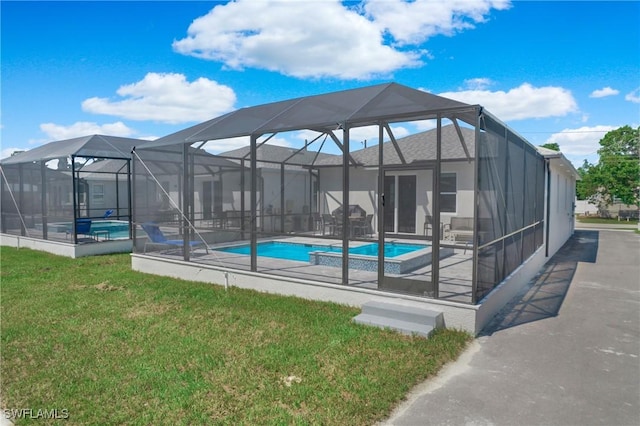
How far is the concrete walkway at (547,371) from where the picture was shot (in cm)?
313

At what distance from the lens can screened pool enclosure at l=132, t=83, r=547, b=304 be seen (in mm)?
5418

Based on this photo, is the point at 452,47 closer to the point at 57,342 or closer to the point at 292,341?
the point at 292,341

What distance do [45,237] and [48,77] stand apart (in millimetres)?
4698

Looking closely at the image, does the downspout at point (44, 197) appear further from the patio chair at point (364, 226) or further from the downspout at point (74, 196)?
the patio chair at point (364, 226)

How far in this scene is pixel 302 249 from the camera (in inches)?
380

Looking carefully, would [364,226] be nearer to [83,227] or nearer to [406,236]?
[406,236]

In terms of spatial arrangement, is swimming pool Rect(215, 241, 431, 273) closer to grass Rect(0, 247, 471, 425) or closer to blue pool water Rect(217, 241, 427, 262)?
blue pool water Rect(217, 241, 427, 262)

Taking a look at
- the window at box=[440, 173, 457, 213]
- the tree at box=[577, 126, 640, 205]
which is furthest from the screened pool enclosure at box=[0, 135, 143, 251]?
the tree at box=[577, 126, 640, 205]

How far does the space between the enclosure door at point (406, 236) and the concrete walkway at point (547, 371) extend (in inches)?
55.5

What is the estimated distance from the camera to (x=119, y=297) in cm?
674

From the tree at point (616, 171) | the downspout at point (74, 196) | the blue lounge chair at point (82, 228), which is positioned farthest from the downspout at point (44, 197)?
the tree at point (616, 171)
